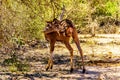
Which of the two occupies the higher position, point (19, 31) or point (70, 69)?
point (19, 31)


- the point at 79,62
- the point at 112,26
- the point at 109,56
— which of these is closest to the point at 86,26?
the point at 112,26

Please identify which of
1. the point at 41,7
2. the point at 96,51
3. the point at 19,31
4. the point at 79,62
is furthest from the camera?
the point at 96,51

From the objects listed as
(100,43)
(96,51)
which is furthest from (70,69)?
(100,43)

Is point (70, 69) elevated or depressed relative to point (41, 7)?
depressed

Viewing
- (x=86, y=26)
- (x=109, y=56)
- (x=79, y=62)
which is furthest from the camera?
(x=86, y=26)

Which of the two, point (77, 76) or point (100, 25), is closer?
point (77, 76)

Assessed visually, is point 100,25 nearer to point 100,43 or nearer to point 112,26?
point 112,26

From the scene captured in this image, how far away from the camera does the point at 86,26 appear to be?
2573cm

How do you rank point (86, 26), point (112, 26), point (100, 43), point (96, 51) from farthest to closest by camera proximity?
point (112, 26) → point (86, 26) → point (100, 43) → point (96, 51)

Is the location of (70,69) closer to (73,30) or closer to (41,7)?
(73,30)

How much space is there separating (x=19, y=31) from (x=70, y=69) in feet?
6.71

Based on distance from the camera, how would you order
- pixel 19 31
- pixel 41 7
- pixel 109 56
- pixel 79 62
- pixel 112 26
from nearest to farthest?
pixel 41 7 → pixel 19 31 → pixel 79 62 → pixel 109 56 → pixel 112 26

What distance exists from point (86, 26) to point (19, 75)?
14768mm

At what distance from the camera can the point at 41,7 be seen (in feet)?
35.3
